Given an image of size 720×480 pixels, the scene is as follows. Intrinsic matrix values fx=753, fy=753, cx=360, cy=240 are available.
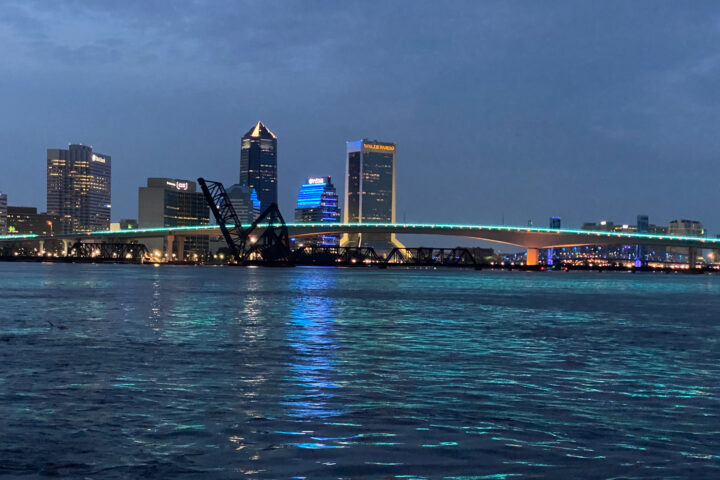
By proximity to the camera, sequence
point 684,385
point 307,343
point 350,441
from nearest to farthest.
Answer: point 350,441
point 684,385
point 307,343

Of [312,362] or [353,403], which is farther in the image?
[312,362]

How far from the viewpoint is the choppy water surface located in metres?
10.1

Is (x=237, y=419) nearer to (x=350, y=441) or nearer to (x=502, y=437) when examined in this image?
(x=350, y=441)

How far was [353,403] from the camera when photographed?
47.0 feet

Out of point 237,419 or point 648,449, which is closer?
point 648,449

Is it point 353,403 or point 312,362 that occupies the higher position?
point 353,403

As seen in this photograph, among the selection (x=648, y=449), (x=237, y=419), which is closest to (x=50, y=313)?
(x=237, y=419)

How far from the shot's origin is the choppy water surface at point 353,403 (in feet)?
33.1

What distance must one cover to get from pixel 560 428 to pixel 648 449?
1.58m

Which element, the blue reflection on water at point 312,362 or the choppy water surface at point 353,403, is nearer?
the choppy water surface at point 353,403

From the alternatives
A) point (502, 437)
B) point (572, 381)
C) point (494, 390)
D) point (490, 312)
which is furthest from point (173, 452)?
point (490, 312)

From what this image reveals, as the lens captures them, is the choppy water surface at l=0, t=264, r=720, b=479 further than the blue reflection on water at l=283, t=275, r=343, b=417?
No

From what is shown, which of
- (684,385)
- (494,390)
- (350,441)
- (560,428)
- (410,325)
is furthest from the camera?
(410,325)

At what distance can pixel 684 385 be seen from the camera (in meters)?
17.2
